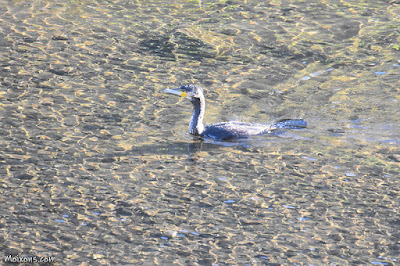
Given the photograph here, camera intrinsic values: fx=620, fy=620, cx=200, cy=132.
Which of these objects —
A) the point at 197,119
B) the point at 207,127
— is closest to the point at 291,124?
the point at 207,127

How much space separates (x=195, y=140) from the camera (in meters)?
9.51

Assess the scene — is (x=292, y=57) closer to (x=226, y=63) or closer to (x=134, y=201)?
(x=226, y=63)

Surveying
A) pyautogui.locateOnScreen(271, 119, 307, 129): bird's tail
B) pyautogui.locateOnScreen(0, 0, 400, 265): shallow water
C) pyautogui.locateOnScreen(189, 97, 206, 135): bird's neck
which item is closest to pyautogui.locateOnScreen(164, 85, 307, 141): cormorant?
pyautogui.locateOnScreen(189, 97, 206, 135): bird's neck

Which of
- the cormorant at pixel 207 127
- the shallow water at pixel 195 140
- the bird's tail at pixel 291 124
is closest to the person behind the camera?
the shallow water at pixel 195 140

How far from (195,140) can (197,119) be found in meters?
0.33

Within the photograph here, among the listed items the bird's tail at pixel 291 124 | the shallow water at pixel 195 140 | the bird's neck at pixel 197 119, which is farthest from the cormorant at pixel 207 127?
the bird's tail at pixel 291 124

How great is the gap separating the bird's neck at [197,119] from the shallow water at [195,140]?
22cm

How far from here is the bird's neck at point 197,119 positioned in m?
9.54

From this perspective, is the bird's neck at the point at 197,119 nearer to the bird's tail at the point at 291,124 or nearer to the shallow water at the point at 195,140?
the shallow water at the point at 195,140

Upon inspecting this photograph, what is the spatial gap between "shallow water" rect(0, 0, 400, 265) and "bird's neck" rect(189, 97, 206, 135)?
222mm

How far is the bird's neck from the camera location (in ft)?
31.3

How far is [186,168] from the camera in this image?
28.2 feet

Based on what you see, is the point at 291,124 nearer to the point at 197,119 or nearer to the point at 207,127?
the point at 207,127

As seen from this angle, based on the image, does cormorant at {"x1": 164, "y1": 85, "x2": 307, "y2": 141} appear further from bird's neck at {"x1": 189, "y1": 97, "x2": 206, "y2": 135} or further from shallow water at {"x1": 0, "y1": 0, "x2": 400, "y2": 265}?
shallow water at {"x1": 0, "y1": 0, "x2": 400, "y2": 265}
